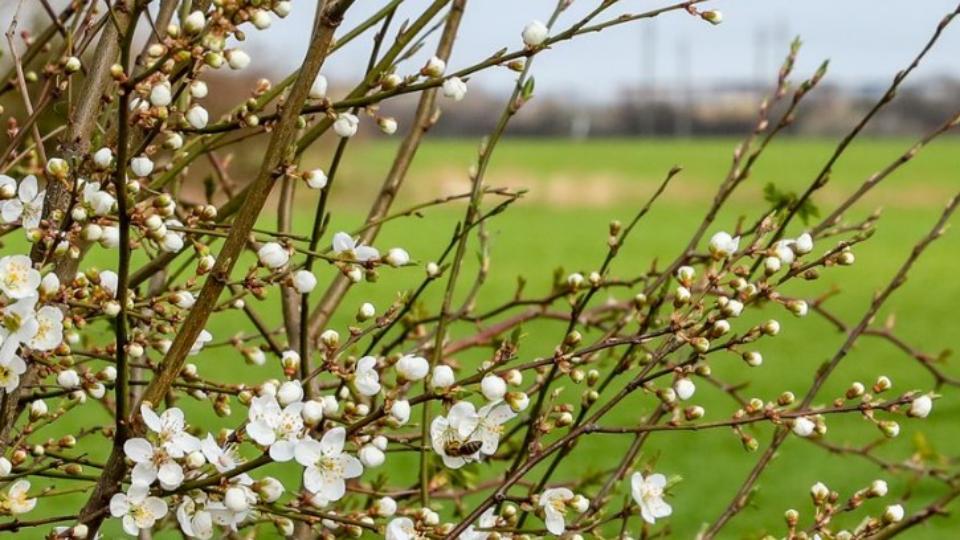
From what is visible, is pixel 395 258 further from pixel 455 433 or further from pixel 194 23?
pixel 194 23

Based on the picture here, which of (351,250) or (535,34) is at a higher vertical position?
(535,34)

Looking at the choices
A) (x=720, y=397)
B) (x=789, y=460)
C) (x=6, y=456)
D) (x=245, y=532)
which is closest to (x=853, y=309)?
(x=720, y=397)

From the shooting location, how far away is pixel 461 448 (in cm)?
149

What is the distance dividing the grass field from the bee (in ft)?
2.18

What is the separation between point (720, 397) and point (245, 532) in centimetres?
1075

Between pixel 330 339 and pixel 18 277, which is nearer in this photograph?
pixel 18 277

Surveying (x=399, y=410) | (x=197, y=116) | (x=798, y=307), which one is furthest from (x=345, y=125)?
(x=798, y=307)

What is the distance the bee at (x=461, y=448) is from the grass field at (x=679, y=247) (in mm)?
665

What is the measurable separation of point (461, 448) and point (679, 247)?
29.6 m

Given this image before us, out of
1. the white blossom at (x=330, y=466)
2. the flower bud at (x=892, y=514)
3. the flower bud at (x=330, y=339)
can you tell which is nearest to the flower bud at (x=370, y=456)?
the white blossom at (x=330, y=466)

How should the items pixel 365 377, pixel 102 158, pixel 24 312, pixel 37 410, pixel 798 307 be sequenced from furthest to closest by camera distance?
1. pixel 37 410
2. pixel 798 307
3. pixel 102 158
4. pixel 365 377
5. pixel 24 312

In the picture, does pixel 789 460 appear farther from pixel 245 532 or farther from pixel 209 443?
pixel 209 443

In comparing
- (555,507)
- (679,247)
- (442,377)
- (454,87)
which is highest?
(454,87)

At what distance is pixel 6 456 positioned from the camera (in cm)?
180
